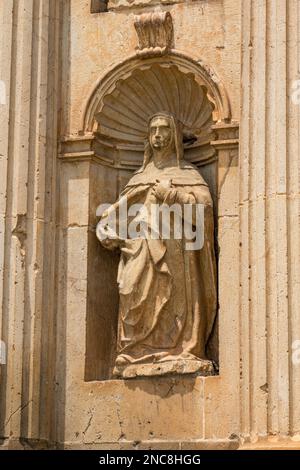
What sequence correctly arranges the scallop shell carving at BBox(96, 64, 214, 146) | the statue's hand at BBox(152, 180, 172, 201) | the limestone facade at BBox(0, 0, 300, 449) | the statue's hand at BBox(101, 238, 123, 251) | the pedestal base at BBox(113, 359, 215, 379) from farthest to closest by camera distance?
the scallop shell carving at BBox(96, 64, 214, 146) → the statue's hand at BBox(101, 238, 123, 251) → the statue's hand at BBox(152, 180, 172, 201) → the pedestal base at BBox(113, 359, 215, 379) → the limestone facade at BBox(0, 0, 300, 449)

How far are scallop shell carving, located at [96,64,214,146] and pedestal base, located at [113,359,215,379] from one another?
1980mm

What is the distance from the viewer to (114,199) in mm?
16312

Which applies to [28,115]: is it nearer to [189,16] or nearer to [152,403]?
[189,16]

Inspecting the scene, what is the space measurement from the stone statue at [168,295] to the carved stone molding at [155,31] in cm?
110

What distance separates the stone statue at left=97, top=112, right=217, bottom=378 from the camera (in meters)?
15.6

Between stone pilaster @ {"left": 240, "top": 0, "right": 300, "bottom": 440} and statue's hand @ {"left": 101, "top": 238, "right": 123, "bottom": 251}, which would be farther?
statue's hand @ {"left": 101, "top": 238, "right": 123, "bottom": 251}

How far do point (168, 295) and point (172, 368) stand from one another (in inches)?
24.8

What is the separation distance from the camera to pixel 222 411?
1524cm

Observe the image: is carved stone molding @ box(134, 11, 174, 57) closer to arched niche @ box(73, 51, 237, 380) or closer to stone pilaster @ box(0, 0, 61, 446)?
arched niche @ box(73, 51, 237, 380)

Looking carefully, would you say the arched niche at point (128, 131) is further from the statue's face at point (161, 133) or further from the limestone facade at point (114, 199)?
the statue's face at point (161, 133)

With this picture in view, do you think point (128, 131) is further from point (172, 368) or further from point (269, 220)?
A: point (172, 368)

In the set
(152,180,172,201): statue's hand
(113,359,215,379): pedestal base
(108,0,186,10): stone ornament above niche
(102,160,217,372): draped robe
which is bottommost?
(113,359,215,379): pedestal base

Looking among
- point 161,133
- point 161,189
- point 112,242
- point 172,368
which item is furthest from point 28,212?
point 172,368

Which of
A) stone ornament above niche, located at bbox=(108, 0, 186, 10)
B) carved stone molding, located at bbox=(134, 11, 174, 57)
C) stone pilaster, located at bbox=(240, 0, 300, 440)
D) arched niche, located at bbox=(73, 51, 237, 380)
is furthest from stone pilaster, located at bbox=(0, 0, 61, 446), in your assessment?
stone pilaster, located at bbox=(240, 0, 300, 440)
